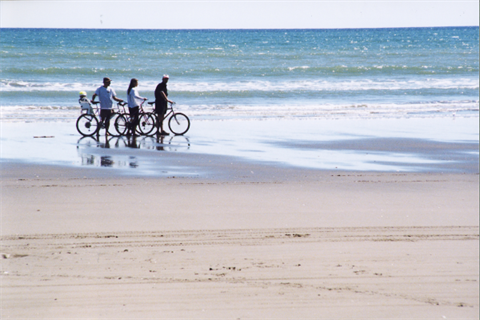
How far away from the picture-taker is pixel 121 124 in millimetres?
15242

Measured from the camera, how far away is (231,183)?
921cm

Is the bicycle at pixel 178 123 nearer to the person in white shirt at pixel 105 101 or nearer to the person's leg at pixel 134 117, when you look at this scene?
the person's leg at pixel 134 117

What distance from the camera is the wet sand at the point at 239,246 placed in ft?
14.5

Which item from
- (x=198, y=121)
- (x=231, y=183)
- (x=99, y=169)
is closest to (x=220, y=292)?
(x=231, y=183)

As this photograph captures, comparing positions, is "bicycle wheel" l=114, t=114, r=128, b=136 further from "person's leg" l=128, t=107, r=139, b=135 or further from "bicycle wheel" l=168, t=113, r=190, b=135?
"bicycle wheel" l=168, t=113, r=190, b=135

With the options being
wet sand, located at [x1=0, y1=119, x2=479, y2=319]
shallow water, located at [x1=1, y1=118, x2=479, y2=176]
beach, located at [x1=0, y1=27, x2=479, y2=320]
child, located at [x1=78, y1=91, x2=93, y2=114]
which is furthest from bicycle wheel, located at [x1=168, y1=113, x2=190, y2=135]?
wet sand, located at [x1=0, y1=119, x2=479, y2=319]

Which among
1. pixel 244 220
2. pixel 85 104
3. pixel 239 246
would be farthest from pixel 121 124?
pixel 239 246

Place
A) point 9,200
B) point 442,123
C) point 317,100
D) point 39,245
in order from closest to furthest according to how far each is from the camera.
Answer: point 39,245 < point 9,200 < point 442,123 < point 317,100

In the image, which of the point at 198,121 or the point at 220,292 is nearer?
the point at 220,292

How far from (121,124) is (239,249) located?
33.5 ft

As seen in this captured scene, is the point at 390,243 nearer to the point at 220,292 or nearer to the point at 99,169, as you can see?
the point at 220,292

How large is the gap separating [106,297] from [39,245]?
1.79 m

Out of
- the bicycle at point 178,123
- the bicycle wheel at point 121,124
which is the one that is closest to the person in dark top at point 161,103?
the bicycle at point 178,123

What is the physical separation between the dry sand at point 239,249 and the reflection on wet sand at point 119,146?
72.4 inches
